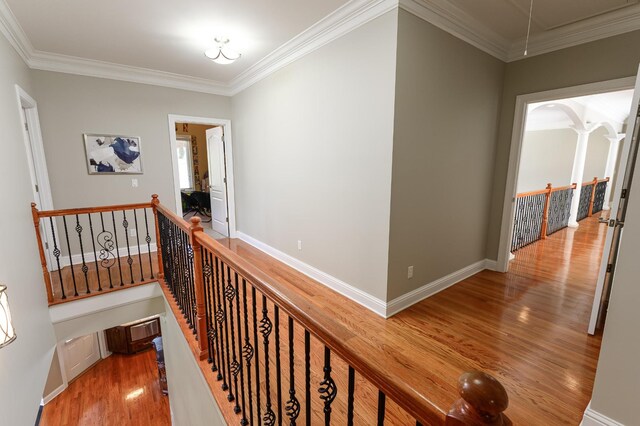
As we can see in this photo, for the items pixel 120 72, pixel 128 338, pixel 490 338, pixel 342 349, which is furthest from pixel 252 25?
pixel 128 338

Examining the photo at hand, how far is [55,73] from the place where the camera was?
3.58 metres

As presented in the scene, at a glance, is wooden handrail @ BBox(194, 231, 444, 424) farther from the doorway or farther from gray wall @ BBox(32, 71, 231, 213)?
gray wall @ BBox(32, 71, 231, 213)

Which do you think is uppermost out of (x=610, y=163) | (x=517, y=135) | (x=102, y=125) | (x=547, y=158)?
(x=102, y=125)

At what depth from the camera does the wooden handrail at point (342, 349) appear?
1.90 feet

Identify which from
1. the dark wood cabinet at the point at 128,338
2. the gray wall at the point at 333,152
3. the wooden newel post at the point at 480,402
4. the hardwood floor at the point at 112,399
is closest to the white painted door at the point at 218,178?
the gray wall at the point at 333,152

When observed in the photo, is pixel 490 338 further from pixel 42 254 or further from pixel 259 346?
pixel 42 254

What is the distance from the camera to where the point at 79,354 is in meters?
5.48

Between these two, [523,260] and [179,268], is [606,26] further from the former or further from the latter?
[179,268]

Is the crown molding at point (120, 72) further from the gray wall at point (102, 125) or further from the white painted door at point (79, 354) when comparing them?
the white painted door at point (79, 354)

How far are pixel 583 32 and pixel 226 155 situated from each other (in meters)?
4.95

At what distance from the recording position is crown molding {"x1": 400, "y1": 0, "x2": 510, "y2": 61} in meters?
2.34

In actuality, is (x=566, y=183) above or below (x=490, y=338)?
above

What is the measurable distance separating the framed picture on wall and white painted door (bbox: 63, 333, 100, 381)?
3431 millimetres

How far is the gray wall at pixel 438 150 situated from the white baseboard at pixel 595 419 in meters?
1.39
